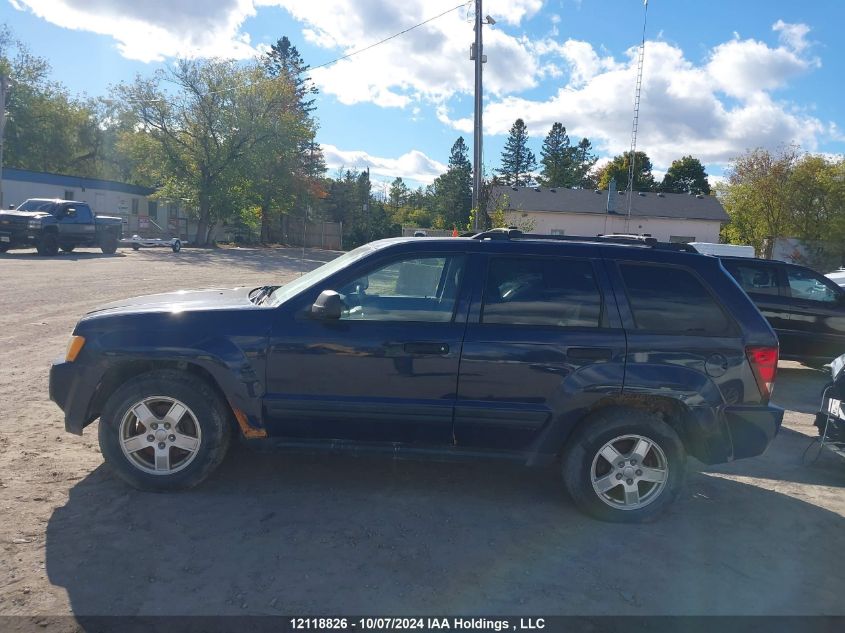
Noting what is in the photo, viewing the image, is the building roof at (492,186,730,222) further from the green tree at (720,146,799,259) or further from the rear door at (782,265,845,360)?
the rear door at (782,265,845,360)

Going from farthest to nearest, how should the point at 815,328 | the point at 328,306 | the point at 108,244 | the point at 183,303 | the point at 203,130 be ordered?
the point at 203,130 < the point at 108,244 < the point at 815,328 < the point at 183,303 < the point at 328,306

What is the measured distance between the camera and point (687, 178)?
72312mm

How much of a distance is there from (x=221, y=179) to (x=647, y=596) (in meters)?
39.2

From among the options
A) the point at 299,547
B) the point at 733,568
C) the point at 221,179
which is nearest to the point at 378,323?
the point at 299,547

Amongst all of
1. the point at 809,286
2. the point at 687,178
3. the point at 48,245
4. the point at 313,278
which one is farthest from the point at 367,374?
the point at 687,178

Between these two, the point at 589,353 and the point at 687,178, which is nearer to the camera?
the point at 589,353

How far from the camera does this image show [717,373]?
4.26 metres

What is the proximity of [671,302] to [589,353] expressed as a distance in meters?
0.71

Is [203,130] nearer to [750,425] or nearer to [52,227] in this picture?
[52,227]

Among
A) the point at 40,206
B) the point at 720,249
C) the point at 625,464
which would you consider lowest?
the point at 625,464

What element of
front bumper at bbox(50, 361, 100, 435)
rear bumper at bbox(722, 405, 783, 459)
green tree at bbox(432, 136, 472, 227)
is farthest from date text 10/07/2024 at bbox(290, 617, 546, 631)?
green tree at bbox(432, 136, 472, 227)

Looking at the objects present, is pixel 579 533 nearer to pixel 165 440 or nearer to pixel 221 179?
pixel 165 440

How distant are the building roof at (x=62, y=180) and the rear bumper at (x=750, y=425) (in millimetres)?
43731

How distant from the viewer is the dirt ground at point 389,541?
3.31 metres
